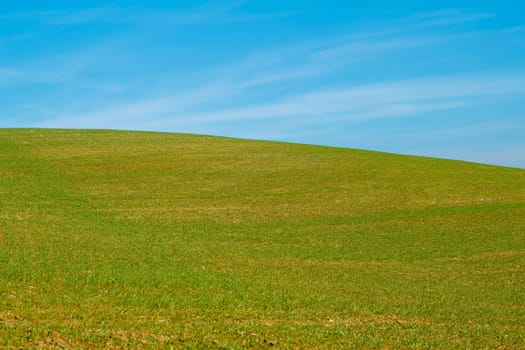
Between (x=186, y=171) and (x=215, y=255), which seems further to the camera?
(x=186, y=171)

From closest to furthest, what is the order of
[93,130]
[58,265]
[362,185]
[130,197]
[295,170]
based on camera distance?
1. [58,265]
2. [130,197]
3. [362,185]
4. [295,170]
5. [93,130]

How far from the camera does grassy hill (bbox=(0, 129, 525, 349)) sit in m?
13.6

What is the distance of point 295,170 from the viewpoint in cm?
4553

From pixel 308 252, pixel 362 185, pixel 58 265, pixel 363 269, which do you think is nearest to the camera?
pixel 58 265

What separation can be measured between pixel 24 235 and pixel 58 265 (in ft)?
19.4

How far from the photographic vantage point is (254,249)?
25.2 m

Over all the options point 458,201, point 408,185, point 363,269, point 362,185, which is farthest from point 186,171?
point 363,269

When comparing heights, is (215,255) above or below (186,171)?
below

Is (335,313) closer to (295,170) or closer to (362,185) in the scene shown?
(362,185)

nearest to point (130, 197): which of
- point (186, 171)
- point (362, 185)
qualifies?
point (186, 171)

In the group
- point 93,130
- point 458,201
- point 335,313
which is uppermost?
point 93,130

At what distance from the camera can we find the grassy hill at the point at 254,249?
13.6m

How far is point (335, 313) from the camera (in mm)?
15773

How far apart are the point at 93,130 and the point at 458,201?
4048 cm
